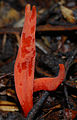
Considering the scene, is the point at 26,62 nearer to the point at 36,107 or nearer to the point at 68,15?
the point at 36,107

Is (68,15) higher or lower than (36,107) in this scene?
higher

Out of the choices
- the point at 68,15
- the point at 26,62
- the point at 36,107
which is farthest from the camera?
the point at 68,15

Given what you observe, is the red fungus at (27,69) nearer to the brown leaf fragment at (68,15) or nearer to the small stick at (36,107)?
the small stick at (36,107)

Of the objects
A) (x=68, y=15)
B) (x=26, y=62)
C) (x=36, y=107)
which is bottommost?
(x=36, y=107)

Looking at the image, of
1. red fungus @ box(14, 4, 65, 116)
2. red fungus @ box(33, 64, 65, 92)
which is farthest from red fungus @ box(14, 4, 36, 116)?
red fungus @ box(33, 64, 65, 92)

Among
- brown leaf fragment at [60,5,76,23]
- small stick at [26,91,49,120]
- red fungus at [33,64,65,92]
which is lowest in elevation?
small stick at [26,91,49,120]

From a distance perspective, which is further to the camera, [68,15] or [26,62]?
[68,15]

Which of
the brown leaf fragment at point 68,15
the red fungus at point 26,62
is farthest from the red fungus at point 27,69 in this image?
the brown leaf fragment at point 68,15

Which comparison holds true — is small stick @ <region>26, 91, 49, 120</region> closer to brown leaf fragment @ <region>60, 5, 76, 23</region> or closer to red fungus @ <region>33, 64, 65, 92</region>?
red fungus @ <region>33, 64, 65, 92</region>

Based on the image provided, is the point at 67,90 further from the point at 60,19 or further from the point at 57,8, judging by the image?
the point at 57,8

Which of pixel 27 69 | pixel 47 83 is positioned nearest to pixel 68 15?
pixel 47 83
